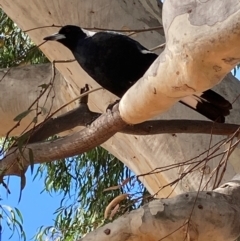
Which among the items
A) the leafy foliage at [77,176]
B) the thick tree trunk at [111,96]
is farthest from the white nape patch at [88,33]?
the leafy foliage at [77,176]

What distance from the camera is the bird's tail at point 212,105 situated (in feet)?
3.68

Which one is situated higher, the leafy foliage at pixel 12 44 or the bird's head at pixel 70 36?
the leafy foliage at pixel 12 44

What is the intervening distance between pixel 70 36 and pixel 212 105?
399mm

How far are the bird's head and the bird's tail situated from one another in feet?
1.00

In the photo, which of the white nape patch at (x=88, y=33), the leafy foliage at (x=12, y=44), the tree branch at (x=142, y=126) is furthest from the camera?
the leafy foliage at (x=12, y=44)

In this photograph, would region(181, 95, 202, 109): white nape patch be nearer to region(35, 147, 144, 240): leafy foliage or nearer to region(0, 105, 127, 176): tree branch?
region(0, 105, 127, 176): tree branch

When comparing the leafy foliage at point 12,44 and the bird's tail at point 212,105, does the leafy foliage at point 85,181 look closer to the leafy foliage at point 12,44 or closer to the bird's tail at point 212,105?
the leafy foliage at point 12,44

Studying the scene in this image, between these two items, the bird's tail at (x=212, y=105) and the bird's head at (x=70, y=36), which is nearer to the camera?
the bird's tail at (x=212, y=105)

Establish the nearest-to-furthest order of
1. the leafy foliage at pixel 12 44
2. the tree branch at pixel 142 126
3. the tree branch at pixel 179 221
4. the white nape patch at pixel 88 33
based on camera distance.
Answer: the tree branch at pixel 179 221
the tree branch at pixel 142 126
the white nape patch at pixel 88 33
the leafy foliage at pixel 12 44

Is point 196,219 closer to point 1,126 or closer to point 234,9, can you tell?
point 234,9

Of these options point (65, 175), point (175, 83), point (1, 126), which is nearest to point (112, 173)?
point (65, 175)

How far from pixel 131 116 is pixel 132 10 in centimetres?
75

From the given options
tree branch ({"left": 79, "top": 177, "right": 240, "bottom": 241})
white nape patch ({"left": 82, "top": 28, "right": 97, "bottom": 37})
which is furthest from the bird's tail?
white nape patch ({"left": 82, "top": 28, "right": 97, "bottom": 37})

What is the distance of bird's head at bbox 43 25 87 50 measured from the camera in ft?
4.54
